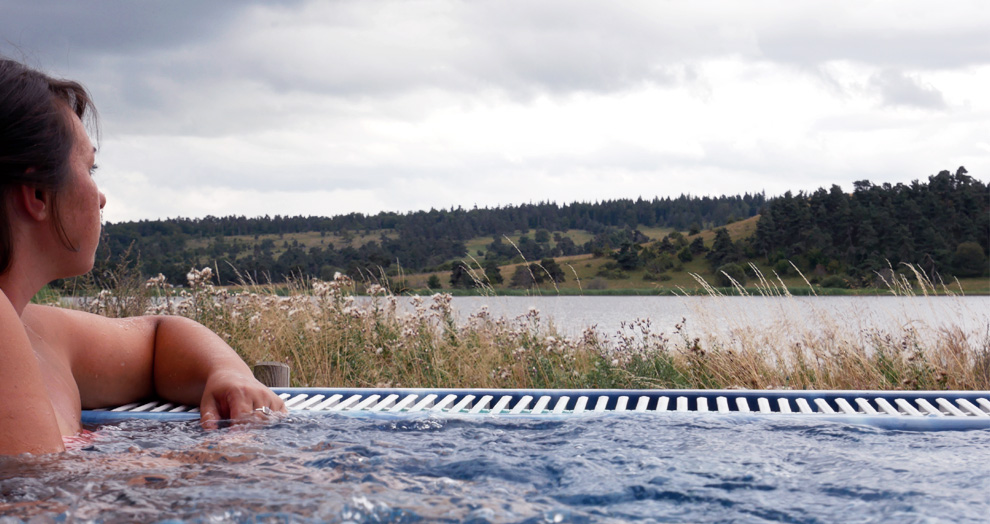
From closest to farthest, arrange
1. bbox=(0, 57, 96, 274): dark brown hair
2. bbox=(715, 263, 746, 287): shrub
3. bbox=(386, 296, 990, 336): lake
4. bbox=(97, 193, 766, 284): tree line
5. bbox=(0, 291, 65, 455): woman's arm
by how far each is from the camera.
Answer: bbox=(0, 291, 65, 455): woman's arm → bbox=(0, 57, 96, 274): dark brown hair → bbox=(386, 296, 990, 336): lake → bbox=(715, 263, 746, 287): shrub → bbox=(97, 193, 766, 284): tree line

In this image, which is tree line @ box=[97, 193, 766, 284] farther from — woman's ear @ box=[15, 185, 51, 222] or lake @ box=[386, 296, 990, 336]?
woman's ear @ box=[15, 185, 51, 222]

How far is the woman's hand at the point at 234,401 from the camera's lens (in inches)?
80.8

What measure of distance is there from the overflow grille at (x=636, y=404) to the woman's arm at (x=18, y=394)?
1002 millimetres

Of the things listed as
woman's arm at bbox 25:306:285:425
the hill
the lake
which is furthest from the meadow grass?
the hill

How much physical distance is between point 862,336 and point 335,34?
5.63 metres

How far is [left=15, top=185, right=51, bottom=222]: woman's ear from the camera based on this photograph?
1.47 metres

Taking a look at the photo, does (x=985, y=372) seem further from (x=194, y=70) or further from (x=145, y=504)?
(x=194, y=70)

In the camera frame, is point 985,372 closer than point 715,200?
Yes

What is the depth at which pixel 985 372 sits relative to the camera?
5.02 metres

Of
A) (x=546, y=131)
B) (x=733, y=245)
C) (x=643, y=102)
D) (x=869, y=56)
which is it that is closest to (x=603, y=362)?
(x=643, y=102)

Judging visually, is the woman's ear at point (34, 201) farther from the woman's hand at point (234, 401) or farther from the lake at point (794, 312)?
the lake at point (794, 312)

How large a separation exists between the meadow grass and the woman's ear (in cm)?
353

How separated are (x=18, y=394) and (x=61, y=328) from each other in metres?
1.10

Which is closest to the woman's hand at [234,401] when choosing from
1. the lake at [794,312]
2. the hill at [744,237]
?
the lake at [794,312]
